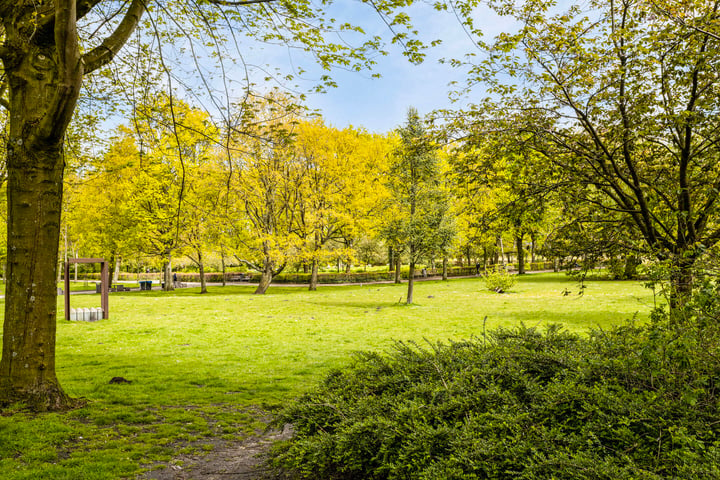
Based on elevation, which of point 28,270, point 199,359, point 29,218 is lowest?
point 199,359

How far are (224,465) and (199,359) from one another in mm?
6113

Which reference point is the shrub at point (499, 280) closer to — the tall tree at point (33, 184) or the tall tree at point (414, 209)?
the tall tree at point (414, 209)

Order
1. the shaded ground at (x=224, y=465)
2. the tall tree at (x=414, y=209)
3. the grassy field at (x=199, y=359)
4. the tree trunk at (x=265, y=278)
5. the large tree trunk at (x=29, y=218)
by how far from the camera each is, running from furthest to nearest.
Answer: the tree trunk at (x=265, y=278)
the tall tree at (x=414, y=209)
the large tree trunk at (x=29, y=218)
the grassy field at (x=199, y=359)
the shaded ground at (x=224, y=465)

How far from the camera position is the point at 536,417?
3.07m

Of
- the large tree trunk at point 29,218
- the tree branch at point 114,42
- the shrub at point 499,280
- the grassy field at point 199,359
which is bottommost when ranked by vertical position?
the grassy field at point 199,359

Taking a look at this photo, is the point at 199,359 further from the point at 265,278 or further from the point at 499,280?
the point at 499,280

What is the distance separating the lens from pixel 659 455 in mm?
2445

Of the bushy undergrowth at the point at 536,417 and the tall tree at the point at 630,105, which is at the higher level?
the tall tree at the point at 630,105

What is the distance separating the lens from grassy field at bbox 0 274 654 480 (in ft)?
15.8

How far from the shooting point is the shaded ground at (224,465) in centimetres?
420

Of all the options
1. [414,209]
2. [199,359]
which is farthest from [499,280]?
[199,359]

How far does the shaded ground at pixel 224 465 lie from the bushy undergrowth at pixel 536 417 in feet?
1.10

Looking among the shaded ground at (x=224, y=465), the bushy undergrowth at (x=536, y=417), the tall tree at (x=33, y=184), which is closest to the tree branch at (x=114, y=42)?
the tall tree at (x=33, y=184)

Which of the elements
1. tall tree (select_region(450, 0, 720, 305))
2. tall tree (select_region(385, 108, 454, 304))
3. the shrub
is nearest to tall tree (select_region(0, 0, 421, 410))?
tall tree (select_region(450, 0, 720, 305))
